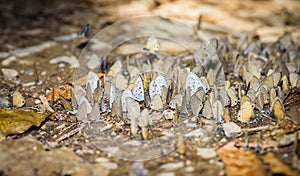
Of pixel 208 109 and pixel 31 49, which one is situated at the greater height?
pixel 31 49

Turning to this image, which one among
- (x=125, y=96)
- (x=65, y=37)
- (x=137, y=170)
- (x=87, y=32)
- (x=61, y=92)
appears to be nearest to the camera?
(x=137, y=170)

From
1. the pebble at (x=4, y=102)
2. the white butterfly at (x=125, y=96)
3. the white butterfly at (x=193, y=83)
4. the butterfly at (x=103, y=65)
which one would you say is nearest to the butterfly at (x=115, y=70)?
the butterfly at (x=103, y=65)

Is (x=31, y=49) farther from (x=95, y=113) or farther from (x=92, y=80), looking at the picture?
Result: (x=95, y=113)

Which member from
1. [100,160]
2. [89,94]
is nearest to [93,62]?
[89,94]

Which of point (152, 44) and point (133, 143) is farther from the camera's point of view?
point (152, 44)

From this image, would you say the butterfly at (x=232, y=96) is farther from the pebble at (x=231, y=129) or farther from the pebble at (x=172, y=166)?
the pebble at (x=172, y=166)

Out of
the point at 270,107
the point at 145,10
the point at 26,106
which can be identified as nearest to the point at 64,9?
the point at 145,10

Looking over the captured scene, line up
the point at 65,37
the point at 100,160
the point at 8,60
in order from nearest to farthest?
the point at 100,160
the point at 8,60
the point at 65,37

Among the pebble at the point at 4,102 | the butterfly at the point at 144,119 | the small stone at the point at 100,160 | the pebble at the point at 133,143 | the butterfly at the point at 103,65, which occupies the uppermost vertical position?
the butterfly at the point at 103,65
